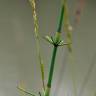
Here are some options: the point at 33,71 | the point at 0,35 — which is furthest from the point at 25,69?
the point at 0,35

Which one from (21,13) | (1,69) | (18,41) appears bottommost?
(1,69)

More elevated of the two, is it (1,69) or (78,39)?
(78,39)

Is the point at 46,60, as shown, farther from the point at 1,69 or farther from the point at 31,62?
the point at 1,69

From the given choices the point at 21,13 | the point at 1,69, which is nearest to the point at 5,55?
the point at 1,69

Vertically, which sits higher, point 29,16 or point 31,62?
point 29,16

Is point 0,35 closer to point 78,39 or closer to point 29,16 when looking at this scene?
point 29,16
